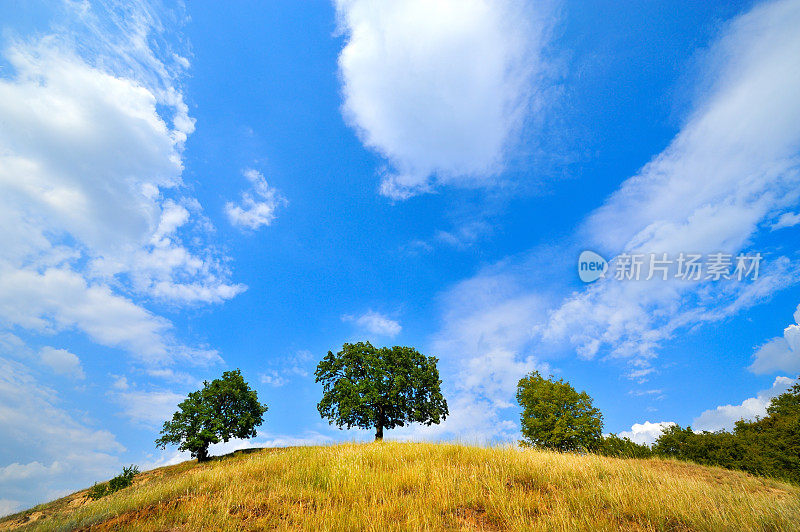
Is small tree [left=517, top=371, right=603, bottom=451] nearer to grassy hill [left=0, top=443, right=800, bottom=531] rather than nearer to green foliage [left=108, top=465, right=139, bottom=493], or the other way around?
grassy hill [left=0, top=443, right=800, bottom=531]

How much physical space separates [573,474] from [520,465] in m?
1.30

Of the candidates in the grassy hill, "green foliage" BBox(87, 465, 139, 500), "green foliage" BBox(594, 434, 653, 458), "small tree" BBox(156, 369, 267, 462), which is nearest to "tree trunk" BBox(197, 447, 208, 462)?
"small tree" BBox(156, 369, 267, 462)

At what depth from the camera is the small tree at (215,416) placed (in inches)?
1237

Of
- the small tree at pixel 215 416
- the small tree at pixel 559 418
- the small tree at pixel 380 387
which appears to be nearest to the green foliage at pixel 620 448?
the small tree at pixel 559 418

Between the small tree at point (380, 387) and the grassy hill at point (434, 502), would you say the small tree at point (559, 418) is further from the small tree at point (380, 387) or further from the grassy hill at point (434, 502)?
the grassy hill at point (434, 502)

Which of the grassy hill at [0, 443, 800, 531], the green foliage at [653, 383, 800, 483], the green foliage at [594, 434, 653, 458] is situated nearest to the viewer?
the grassy hill at [0, 443, 800, 531]

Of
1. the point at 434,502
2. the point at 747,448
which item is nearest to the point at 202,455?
the point at 434,502

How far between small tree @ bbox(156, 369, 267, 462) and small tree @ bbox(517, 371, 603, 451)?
94.1 ft

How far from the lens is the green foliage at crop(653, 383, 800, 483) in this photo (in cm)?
2291

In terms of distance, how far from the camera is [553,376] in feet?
129

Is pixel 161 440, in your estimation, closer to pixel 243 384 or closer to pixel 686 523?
pixel 243 384

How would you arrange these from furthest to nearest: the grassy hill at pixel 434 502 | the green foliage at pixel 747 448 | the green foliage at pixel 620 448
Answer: the green foliage at pixel 620 448 → the green foliage at pixel 747 448 → the grassy hill at pixel 434 502

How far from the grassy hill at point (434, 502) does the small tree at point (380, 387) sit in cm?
2420

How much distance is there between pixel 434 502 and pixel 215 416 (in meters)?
33.6
